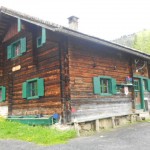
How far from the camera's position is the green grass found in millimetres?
9727

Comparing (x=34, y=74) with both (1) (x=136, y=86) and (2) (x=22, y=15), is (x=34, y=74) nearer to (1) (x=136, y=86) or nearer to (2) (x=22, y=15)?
(2) (x=22, y=15)

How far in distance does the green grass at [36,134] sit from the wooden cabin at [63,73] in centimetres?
100

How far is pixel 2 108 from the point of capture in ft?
52.0

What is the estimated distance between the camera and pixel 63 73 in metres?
11.8

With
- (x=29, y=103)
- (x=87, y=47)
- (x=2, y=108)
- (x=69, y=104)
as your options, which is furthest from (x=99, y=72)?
(x=2, y=108)

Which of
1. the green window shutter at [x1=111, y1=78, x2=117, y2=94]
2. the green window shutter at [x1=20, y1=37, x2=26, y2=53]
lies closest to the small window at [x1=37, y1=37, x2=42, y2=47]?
the green window shutter at [x1=20, y1=37, x2=26, y2=53]

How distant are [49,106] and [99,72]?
3.01m

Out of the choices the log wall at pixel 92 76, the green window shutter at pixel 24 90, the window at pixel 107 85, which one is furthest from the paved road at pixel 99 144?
the green window shutter at pixel 24 90

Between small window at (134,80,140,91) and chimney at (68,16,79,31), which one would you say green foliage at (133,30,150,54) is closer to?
small window at (134,80,140,91)

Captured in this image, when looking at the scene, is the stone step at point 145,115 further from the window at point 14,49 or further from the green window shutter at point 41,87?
the window at point 14,49

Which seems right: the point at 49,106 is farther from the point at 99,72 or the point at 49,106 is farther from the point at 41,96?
the point at 99,72

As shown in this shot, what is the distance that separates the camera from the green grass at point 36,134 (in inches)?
383

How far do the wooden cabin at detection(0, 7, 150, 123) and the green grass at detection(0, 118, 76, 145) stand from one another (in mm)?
997

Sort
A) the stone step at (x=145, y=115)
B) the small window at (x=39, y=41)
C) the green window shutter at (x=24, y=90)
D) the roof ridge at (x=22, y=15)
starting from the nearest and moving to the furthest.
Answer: the roof ridge at (x=22, y=15)
the small window at (x=39, y=41)
the green window shutter at (x=24, y=90)
the stone step at (x=145, y=115)
